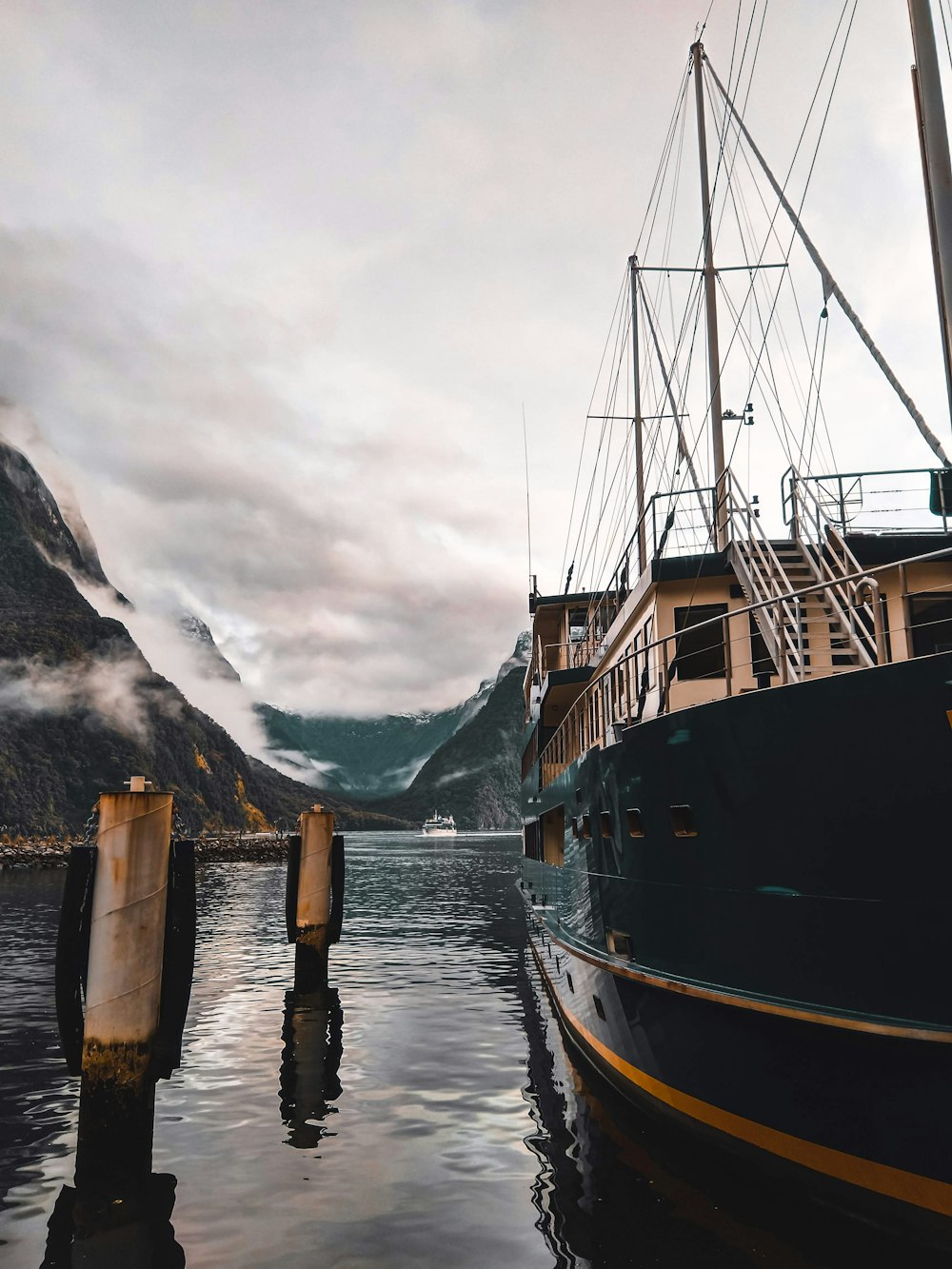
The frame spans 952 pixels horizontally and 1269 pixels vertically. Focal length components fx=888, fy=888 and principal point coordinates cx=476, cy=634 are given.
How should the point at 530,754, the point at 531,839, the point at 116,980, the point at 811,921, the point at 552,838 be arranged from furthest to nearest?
the point at 530,754 → the point at 531,839 → the point at 552,838 → the point at 116,980 → the point at 811,921

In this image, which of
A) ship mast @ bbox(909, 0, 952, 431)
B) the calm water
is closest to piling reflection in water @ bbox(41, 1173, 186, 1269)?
the calm water

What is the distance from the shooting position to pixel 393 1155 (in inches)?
400

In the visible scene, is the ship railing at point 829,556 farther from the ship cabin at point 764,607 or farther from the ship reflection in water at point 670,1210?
the ship reflection in water at point 670,1210

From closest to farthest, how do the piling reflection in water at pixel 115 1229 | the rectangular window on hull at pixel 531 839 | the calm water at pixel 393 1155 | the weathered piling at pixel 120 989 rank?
the piling reflection in water at pixel 115 1229, the calm water at pixel 393 1155, the weathered piling at pixel 120 989, the rectangular window on hull at pixel 531 839

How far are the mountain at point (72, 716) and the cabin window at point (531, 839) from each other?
403ft

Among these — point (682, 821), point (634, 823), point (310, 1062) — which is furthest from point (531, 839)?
point (682, 821)

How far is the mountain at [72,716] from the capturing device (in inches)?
5866

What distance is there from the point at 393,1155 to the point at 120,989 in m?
3.71

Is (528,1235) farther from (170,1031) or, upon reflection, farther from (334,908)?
(334,908)

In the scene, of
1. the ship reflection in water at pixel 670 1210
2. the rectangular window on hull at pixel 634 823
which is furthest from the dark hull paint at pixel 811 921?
the ship reflection in water at pixel 670 1210

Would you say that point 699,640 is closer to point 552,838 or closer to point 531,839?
point 552,838

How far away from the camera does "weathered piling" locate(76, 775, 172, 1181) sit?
908 cm

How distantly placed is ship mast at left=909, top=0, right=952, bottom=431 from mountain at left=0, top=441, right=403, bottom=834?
146071 millimetres

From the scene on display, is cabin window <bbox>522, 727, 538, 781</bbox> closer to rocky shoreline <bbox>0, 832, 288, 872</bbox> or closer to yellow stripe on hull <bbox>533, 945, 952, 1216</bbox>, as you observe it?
yellow stripe on hull <bbox>533, 945, 952, 1216</bbox>
